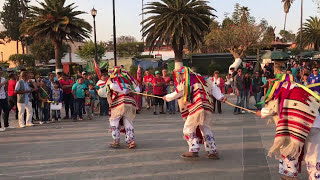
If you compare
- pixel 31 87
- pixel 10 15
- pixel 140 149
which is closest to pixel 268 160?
pixel 140 149

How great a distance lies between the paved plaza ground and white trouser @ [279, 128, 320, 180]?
692mm

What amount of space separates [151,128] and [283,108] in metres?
5.34

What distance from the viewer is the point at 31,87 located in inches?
416

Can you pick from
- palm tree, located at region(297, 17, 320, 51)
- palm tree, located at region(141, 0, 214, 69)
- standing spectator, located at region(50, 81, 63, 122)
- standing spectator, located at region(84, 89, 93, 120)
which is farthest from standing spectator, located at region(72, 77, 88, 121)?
palm tree, located at region(297, 17, 320, 51)

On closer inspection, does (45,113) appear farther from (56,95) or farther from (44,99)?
(56,95)

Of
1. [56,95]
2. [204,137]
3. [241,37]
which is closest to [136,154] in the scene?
[204,137]

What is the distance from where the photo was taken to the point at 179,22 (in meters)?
25.7

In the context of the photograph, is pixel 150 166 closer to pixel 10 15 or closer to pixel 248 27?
pixel 248 27

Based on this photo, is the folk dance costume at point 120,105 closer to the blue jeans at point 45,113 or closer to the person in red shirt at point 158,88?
the blue jeans at point 45,113

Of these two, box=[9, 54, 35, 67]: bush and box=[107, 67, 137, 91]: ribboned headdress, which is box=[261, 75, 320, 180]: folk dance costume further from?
box=[9, 54, 35, 67]: bush

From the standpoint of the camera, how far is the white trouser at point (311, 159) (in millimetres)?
4355

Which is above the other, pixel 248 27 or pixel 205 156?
pixel 248 27

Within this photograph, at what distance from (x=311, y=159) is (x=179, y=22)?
22190mm

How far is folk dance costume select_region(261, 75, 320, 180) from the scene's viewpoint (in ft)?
14.4
